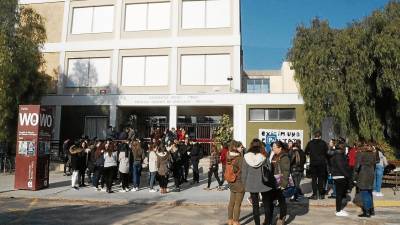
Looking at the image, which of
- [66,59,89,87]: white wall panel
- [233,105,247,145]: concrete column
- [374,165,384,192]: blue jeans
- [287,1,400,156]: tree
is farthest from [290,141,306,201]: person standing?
[66,59,89,87]: white wall panel

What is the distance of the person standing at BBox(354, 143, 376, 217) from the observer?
416 inches

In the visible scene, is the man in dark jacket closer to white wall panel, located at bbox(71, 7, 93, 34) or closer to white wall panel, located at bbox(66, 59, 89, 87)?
white wall panel, located at bbox(66, 59, 89, 87)

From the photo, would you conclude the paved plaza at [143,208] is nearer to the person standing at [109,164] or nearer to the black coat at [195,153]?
the person standing at [109,164]

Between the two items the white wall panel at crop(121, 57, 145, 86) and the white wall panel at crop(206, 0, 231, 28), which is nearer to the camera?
the white wall panel at crop(206, 0, 231, 28)

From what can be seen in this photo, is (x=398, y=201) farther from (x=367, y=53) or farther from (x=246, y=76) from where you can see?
(x=246, y=76)

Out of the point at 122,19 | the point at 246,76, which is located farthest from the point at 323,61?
the point at 246,76

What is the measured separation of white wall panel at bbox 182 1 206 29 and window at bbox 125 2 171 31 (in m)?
1.07

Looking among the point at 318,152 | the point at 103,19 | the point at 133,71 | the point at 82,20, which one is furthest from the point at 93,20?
the point at 318,152

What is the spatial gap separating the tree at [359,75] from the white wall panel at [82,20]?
15.1m

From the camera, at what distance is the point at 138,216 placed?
34.7 ft

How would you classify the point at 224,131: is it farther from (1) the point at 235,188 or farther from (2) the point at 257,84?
(2) the point at 257,84

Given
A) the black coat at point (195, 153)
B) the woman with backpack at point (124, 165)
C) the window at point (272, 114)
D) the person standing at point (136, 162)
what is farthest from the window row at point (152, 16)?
the woman with backpack at point (124, 165)

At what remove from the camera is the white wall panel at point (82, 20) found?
29.7 meters

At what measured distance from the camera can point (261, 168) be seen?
8859 millimetres
